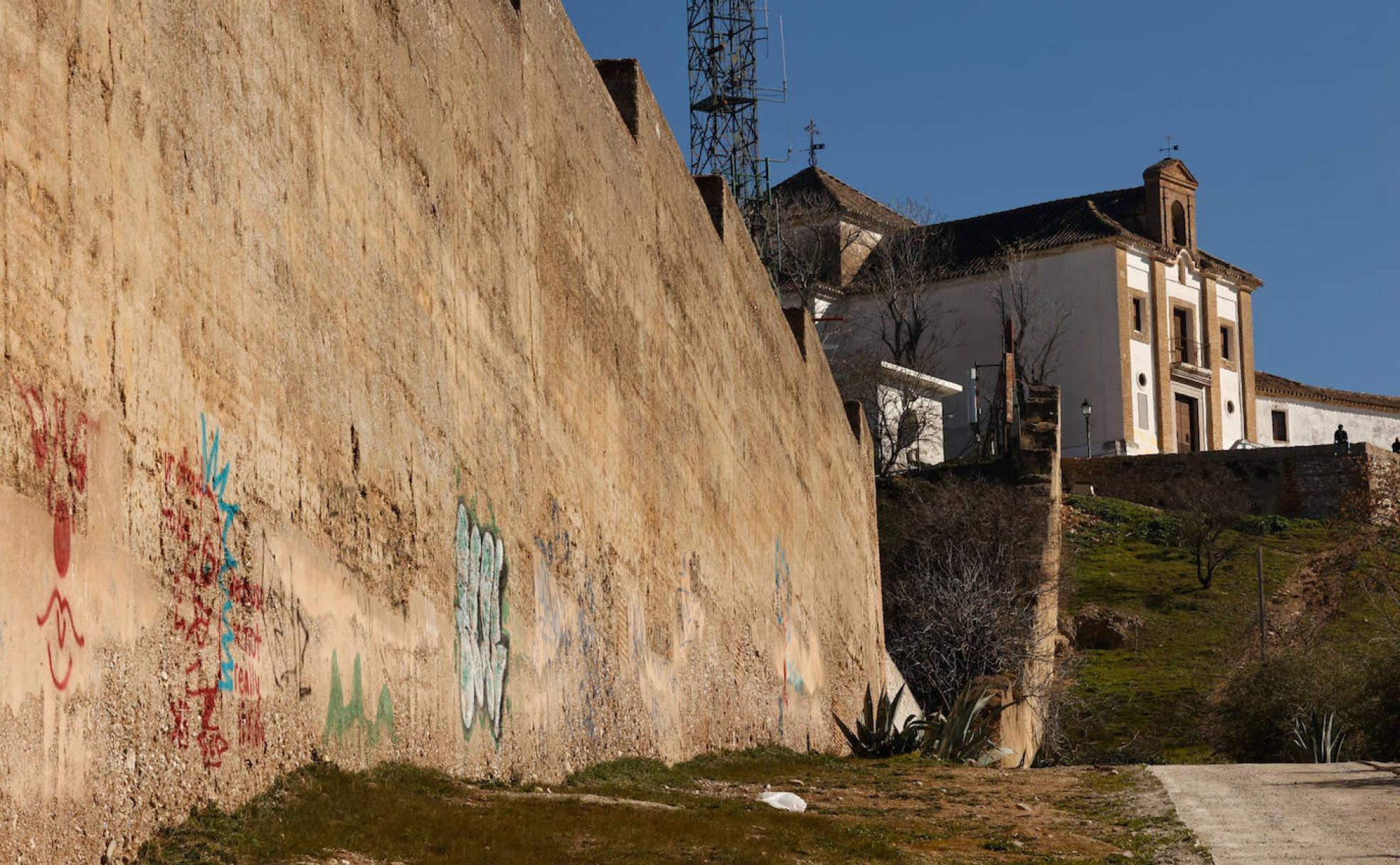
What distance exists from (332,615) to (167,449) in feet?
4.84

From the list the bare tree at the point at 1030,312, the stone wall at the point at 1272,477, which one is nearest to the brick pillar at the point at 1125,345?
the bare tree at the point at 1030,312

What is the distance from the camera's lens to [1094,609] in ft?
122

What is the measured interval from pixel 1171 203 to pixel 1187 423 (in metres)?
6.96

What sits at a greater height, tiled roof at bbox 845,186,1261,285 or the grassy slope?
tiled roof at bbox 845,186,1261,285

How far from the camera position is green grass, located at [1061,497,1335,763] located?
97.1 ft

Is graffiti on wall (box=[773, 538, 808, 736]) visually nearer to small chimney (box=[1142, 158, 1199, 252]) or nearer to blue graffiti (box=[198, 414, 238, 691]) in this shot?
blue graffiti (box=[198, 414, 238, 691])

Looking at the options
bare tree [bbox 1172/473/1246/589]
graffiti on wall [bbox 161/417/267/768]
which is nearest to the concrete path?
graffiti on wall [bbox 161/417/267/768]

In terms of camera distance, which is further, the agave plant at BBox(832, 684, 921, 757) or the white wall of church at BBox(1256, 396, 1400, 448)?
the white wall of church at BBox(1256, 396, 1400, 448)

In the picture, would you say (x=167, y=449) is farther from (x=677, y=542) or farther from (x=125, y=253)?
(x=677, y=542)

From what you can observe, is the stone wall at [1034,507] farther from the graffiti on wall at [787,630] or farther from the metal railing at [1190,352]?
the metal railing at [1190,352]

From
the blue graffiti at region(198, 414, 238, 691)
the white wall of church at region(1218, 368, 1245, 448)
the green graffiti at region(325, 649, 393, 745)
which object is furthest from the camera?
the white wall of church at region(1218, 368, 1245, 448)

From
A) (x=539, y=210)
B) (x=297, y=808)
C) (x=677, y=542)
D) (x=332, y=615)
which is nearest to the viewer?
(x=297, y=808)

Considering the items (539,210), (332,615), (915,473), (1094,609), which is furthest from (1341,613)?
(332,615)

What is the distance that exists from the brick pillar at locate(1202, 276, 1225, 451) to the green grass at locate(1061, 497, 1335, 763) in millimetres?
13482
